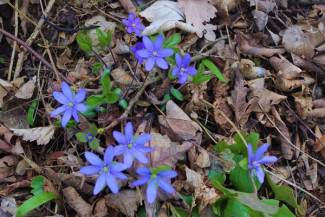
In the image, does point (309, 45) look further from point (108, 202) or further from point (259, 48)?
point (108, 202)

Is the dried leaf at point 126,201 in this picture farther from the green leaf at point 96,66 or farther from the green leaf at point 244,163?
the green leaf at point 96,66

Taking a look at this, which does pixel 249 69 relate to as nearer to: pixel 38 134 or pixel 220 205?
pixel 220 205

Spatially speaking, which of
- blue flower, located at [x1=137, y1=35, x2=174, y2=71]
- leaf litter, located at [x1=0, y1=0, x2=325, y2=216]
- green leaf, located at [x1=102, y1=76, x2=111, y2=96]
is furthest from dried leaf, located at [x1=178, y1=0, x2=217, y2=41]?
green leaf, located at [x1=102, y1=76, x2=111, y2=96]

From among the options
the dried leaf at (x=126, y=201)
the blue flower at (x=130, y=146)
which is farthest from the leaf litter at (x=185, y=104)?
the blue flower at (x=130, y=146)

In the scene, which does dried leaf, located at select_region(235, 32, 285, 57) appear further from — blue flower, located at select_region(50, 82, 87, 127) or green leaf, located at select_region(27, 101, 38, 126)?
green leaf, located at select_region(27, 101, 38, 126)

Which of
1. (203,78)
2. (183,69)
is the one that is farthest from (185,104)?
(183,69)

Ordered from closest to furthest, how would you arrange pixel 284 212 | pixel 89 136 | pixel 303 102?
pixel 284 212
pixel 89 136
pixel 303 102
